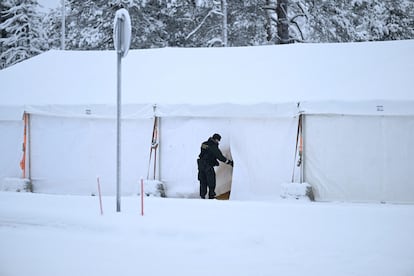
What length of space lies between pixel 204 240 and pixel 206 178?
15.2 ft

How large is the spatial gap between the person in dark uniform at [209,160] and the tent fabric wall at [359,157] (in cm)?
186

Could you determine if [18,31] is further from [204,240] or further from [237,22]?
[204,240]

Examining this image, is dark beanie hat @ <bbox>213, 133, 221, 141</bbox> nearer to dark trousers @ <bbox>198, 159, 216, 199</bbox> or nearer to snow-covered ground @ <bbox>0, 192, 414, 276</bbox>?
dark trousers @ <bbox>198, 159, 216, 199</bbox>

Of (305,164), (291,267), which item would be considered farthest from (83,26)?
(291,267)

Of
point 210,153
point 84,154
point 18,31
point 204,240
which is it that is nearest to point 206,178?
point 210,153

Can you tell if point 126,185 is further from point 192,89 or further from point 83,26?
point 83,26

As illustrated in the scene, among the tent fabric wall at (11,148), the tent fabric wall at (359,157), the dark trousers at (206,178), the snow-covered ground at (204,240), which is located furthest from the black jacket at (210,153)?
the tent fabric wall at (11,148)

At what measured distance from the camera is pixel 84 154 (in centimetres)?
1229

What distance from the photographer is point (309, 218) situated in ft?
25.8

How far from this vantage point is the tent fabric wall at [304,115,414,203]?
10578 mm

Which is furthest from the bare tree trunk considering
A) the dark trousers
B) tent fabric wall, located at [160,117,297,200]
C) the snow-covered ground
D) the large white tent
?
the snow-covered ground

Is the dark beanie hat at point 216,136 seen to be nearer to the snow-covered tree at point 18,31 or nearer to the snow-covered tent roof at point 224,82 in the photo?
the snow-covered tent roof at point 224,82

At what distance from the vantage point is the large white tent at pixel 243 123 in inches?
423

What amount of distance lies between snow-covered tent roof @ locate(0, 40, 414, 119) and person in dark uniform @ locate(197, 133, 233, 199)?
68cm
